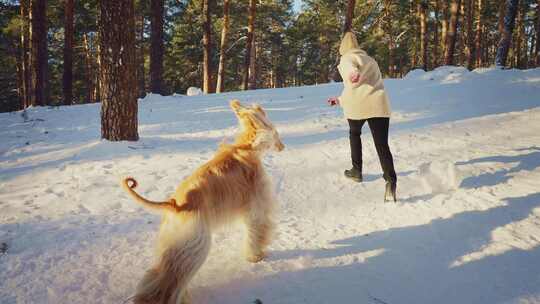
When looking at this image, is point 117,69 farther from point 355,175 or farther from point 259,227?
point 355,175

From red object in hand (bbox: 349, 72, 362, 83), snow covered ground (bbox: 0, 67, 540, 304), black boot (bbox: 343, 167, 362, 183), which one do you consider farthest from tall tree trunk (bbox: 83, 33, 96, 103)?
red object in hand (bbox: 349, 72, 362, 83)

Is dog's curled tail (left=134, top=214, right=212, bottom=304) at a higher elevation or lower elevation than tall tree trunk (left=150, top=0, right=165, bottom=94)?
lower

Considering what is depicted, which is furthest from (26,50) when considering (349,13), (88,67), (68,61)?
(349,13)

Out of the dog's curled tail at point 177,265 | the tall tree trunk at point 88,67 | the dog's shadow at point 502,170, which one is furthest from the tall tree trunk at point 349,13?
the tall tree trunk at point 88,67

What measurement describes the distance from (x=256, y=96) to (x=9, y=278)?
1038cm

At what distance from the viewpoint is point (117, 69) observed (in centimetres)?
613

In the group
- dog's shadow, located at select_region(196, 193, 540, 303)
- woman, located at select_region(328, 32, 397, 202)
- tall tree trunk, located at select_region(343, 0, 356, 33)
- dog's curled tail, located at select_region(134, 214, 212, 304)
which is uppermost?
tall tree trunk, located at select_region(343, 0, 356, 33)

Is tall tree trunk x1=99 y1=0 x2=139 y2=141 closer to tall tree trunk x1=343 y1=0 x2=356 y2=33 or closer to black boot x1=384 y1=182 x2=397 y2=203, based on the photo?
black boot x1=384 y1=182 x2=397 y2=203

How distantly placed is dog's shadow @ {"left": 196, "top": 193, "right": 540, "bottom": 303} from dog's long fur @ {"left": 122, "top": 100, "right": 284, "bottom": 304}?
413 mm

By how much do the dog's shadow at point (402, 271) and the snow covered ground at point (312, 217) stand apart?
1cm

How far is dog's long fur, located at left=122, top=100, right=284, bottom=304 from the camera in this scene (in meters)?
2.39

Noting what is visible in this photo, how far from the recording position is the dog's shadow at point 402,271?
273 centimetres

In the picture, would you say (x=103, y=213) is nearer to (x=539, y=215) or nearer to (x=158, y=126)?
(x=158, y=126)

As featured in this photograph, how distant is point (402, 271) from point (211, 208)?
1.91m
